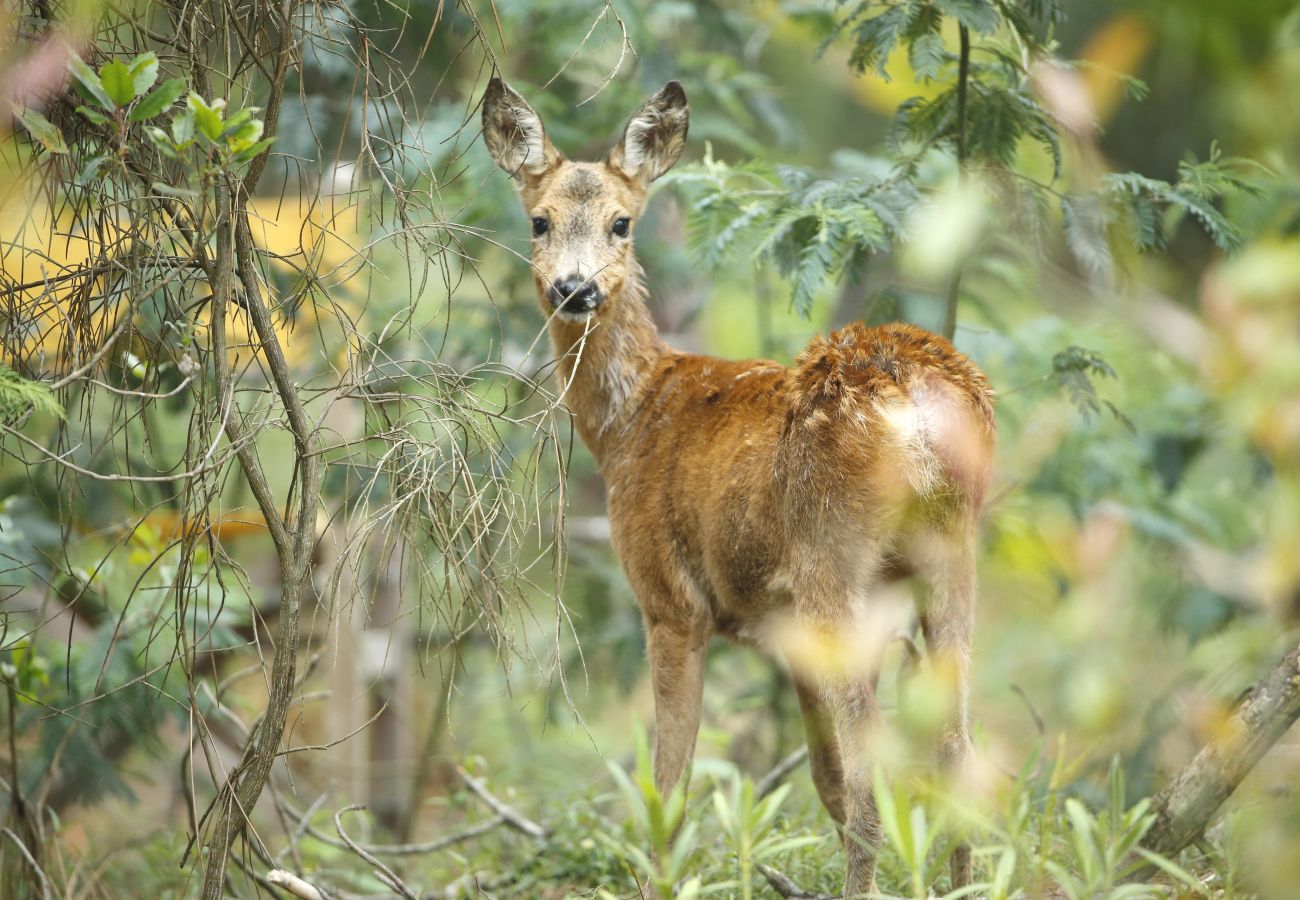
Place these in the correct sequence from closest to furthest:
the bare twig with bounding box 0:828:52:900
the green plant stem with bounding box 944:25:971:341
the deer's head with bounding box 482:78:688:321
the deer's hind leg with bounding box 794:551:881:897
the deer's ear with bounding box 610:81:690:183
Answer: the deer's hind leg with bounding box 794:551:881:897 < the bare twig with bounding box 0:828:52:900 < the green plant stem with bounding box 944:25:971:341 < the deer's head with bounding box 482:78:688:321 < the deer's ear with bounding box 610:81:690:183

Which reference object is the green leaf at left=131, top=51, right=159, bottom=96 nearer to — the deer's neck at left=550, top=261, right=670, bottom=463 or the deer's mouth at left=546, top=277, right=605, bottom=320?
the deer's mouth at left=546, top=277, right=605, bottom=320

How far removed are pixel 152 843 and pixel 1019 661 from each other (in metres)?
6.31

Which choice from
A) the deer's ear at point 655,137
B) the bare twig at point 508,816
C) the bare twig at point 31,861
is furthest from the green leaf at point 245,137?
the bare twig at point 508,816

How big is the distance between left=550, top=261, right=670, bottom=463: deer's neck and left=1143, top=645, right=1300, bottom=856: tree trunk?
2.62 m

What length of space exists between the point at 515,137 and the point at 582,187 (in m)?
0.43

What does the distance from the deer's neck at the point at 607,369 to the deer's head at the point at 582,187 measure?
14 cm

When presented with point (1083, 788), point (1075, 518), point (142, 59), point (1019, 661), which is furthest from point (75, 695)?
point (1019, 661)

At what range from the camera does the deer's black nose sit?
4997 mm

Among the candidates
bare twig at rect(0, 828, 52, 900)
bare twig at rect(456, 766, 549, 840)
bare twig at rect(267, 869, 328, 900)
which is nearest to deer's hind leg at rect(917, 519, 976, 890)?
bare twig at rect(267, 869, 328, 900)

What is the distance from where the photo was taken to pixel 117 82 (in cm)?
315

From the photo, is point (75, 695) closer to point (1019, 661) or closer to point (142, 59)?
point (142, 59)

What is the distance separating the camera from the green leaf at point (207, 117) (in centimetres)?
316

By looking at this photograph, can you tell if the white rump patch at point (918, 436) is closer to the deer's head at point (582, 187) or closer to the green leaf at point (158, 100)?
the deer's head at point (582, 187)

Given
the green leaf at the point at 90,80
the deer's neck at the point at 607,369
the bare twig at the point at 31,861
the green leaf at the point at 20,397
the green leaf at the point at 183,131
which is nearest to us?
the green leaf at the point at 90,80
